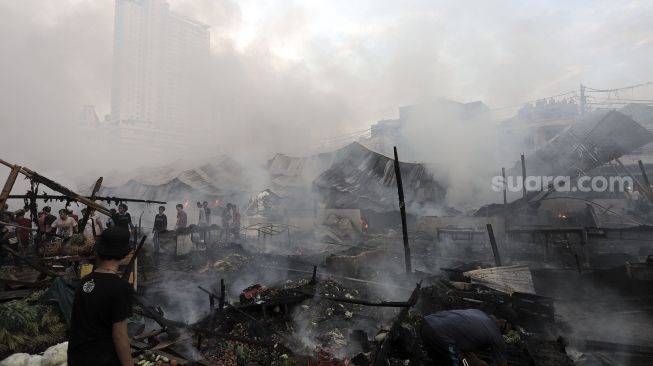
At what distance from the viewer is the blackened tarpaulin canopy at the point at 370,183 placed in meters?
16.2

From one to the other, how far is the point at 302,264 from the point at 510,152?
545 inches

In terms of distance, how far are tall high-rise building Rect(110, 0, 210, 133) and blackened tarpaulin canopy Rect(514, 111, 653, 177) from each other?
49.9 m

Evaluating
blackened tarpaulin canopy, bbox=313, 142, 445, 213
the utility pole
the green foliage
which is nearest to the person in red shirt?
the green foliage

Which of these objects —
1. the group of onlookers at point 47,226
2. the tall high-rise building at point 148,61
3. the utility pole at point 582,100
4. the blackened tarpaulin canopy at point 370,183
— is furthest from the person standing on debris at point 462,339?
the tall high-rise building at point 148,61

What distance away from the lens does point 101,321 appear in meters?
2.33

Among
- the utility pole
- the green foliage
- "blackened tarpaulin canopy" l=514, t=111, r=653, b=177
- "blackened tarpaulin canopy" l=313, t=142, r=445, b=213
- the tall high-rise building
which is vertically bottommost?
the green foliage

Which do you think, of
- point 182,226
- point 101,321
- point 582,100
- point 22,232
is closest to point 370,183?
point 182,226

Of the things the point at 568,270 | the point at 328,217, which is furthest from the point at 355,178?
the point at 568,270

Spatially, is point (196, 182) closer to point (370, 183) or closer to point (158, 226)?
point (158, 226)

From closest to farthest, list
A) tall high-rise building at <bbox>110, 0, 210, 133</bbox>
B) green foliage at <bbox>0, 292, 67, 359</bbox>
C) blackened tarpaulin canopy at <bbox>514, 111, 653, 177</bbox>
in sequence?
green foliage at <bbox>0, 292, 67, 359</bbox> → blackened tarpaulin canopy at <bbox>514, 111, 653, 177</bbox> → tall high-rise building at <bbox>110, 0, 210, 133</bbox>

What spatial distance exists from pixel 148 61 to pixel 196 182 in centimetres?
4704

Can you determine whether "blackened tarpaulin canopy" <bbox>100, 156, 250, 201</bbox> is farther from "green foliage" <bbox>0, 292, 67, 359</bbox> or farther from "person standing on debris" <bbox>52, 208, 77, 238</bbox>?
"green foliage" <bbox>0, 292, 67, 359</bbox>

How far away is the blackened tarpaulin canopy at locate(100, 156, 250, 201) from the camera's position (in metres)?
19.5

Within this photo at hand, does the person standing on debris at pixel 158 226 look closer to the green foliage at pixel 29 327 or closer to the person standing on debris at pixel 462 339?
the green foliage at pixel 29 327
